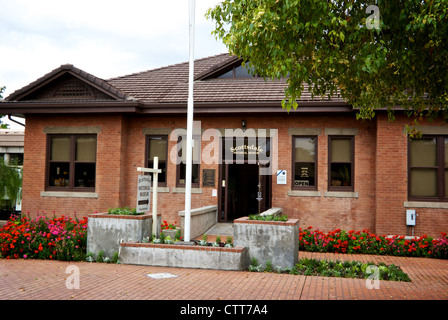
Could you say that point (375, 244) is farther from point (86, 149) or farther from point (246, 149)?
point (86, 149)

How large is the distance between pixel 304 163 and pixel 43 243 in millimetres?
8184

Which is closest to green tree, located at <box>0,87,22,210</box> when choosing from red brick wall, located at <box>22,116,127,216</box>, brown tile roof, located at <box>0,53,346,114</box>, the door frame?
red brick wall, located at <box>22,116,127,216</box>

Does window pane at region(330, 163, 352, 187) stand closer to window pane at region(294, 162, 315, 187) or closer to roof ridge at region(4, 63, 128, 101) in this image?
window pane at region(294, 162, 315, 187)

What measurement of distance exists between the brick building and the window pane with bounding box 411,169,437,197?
0.03 meters

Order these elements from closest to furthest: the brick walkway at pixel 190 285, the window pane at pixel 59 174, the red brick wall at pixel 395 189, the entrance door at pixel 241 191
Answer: the brick walkway at pixel 190 285
the red brick wall at pixel 395 189
the entrance door at pixel 241 191
the window pane at pixel 59 174

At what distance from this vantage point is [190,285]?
25.5ft

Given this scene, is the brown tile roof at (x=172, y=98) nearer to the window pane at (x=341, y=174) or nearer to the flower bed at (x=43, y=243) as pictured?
the window pane at (x=341, y=174)

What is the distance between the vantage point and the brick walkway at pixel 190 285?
7047mm

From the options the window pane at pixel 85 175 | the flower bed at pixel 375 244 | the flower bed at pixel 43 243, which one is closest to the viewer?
the flower bed at pixel 43 243

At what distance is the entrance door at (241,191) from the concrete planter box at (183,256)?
17.6 ft

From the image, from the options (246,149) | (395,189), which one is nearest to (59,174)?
(246,149)

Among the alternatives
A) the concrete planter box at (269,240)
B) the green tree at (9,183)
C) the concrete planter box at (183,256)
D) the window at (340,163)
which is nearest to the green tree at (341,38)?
the concrete planter box at (269,240)

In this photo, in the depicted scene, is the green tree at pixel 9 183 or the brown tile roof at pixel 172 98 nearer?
the brown tile roof at pixel 172 98

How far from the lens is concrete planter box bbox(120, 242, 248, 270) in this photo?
9258 millimetres
